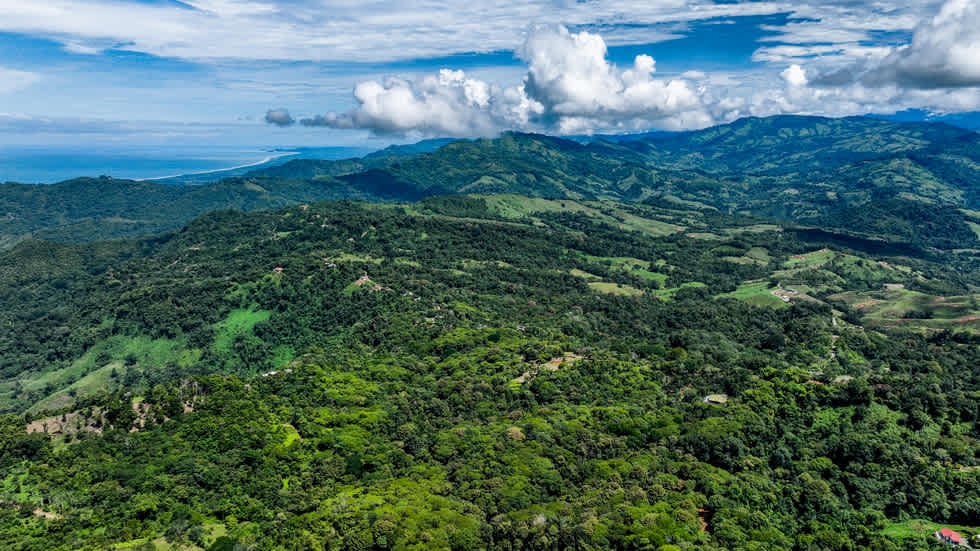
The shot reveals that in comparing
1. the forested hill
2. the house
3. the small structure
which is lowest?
the house

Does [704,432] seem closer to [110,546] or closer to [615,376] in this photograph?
[615,376]

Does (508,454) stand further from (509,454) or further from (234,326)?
(234,326)

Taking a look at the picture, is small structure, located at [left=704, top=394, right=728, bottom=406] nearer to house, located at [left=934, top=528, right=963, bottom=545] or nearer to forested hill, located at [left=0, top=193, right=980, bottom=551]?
forested hill, located at [left=0, top=193, right=980, bottom=551]

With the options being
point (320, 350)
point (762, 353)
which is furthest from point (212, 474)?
point (762, 353)

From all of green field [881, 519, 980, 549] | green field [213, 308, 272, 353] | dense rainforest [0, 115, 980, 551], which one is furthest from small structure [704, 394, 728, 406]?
green field [213, 308, 272, 353]

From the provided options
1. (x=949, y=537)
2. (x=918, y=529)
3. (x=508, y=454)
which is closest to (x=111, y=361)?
(x=508, y=454)

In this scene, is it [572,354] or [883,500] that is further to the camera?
[572,354]
